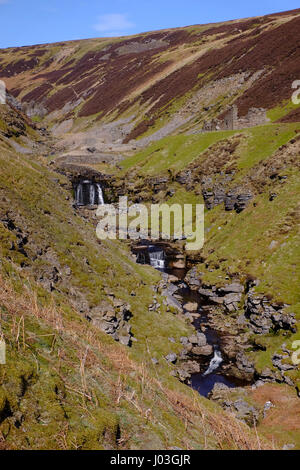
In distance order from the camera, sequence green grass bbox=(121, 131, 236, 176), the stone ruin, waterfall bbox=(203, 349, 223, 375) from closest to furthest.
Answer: waterfall bbox=(203, 349, 223, 375) → green grass bbox=(121, 131, 236, 176) → the stone ruin

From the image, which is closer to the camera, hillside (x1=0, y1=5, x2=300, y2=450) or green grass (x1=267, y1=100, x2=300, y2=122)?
hillside (x1=0, y1=5, x2=300, y2=450)

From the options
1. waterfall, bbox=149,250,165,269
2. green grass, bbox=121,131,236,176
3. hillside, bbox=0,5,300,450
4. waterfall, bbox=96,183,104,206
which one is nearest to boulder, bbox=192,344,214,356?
hillside, bbox=0,5,300,450

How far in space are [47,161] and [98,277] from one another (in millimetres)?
70504

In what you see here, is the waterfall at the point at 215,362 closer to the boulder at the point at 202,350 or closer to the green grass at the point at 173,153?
the boulder at the point at 202,350

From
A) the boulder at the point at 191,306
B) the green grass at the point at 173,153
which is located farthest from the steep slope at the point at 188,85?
the boulder at the point at 191,306

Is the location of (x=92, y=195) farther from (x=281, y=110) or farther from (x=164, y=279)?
(x=281, y=110)

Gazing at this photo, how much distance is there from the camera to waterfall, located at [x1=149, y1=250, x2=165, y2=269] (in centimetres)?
5016

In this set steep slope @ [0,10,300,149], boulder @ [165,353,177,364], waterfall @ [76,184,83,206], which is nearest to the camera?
boulder @ [165,353,177,364]

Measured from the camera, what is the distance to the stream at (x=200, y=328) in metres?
27.0

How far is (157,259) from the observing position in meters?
51.1

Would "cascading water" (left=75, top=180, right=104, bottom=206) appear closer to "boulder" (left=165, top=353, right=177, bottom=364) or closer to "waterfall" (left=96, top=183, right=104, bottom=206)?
"waterfall" (left=96, top=183, right=104, bottom=206)

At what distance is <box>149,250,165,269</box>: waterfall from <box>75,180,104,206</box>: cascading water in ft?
97.8

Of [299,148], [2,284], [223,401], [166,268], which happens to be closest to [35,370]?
[2,284]

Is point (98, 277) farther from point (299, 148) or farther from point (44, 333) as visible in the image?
point (299, 148)
